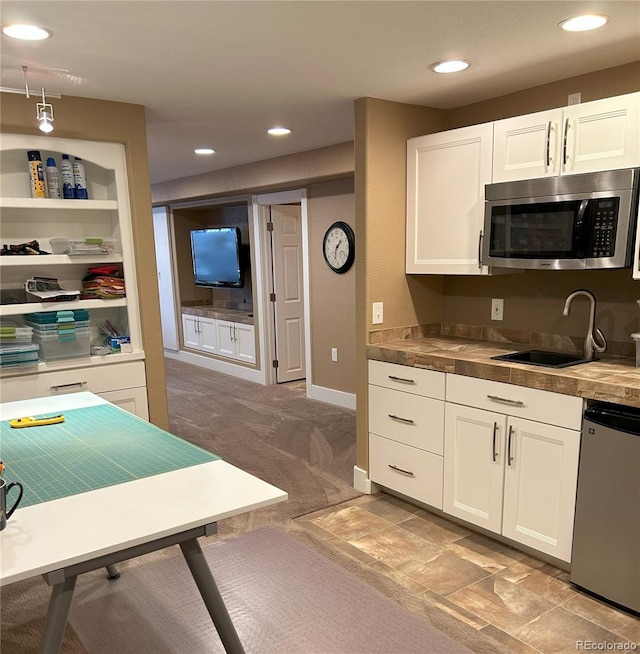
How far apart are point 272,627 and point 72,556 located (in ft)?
4.06

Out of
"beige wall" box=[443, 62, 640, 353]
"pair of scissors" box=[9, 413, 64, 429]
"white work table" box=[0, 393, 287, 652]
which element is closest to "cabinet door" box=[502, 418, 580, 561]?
"beige wall" box=[443, 62, 640, 353]

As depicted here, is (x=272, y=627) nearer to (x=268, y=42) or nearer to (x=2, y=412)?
(x=2, y=412)

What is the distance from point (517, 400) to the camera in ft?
8.27

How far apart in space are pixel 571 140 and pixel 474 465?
1593mm

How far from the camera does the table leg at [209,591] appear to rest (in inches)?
64.9

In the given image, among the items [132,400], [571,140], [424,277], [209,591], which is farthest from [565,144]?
[132,400]

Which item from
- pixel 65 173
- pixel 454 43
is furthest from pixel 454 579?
pixel 65 173

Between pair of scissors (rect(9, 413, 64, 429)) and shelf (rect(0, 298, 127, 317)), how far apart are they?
2.99 feet

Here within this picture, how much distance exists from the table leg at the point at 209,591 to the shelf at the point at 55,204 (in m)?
2.06

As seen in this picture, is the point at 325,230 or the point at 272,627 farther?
the point at 325,230

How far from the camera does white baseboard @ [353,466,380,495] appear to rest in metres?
3.40

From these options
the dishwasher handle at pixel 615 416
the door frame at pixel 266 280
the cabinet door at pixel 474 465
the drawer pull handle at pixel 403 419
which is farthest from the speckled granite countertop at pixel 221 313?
the dishwasher handle at pixel 615 416

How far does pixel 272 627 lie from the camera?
2.19 metres

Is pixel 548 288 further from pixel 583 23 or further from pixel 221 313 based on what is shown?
pixel 221 313
